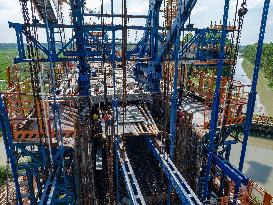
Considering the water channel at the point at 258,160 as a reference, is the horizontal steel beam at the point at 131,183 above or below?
above

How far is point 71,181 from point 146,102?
17.7ft

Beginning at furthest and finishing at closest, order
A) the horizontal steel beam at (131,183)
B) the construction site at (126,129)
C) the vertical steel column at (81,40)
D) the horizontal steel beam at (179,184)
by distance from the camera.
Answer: the vertical steel column at (81,40), the construction site at (126,129), the horizontal steel beam at (131,183), the horizontal steel beam at (179,184)

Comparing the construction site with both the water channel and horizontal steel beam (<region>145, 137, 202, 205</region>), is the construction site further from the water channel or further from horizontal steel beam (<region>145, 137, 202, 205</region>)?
the water channel

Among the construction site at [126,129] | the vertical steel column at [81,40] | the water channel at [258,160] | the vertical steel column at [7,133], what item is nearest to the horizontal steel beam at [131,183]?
the construction site at [126,129]

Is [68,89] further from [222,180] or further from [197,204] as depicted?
[197,204]

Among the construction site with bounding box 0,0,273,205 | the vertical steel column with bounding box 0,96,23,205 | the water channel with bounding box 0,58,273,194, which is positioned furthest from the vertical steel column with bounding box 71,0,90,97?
the water channel with bounding box 0,58,273,194

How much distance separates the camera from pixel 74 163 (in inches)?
392

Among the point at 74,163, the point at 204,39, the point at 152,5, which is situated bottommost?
the point at 74,163

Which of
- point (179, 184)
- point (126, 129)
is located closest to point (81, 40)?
point (126, 129)

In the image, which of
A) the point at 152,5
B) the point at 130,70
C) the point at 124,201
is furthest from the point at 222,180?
the point at 130,70

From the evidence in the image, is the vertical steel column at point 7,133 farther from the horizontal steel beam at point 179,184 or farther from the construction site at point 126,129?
the horizontal steel beam at point 179,184

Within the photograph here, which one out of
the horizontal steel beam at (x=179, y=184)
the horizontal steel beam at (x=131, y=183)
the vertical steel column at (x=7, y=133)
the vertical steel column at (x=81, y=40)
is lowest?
the horizontal steel beam at (x=131, y=183)

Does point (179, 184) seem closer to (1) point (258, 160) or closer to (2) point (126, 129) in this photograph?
(2) point (126, 129)

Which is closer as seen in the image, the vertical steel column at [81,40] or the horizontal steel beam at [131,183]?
the horizontal steel beam at [131,183]
